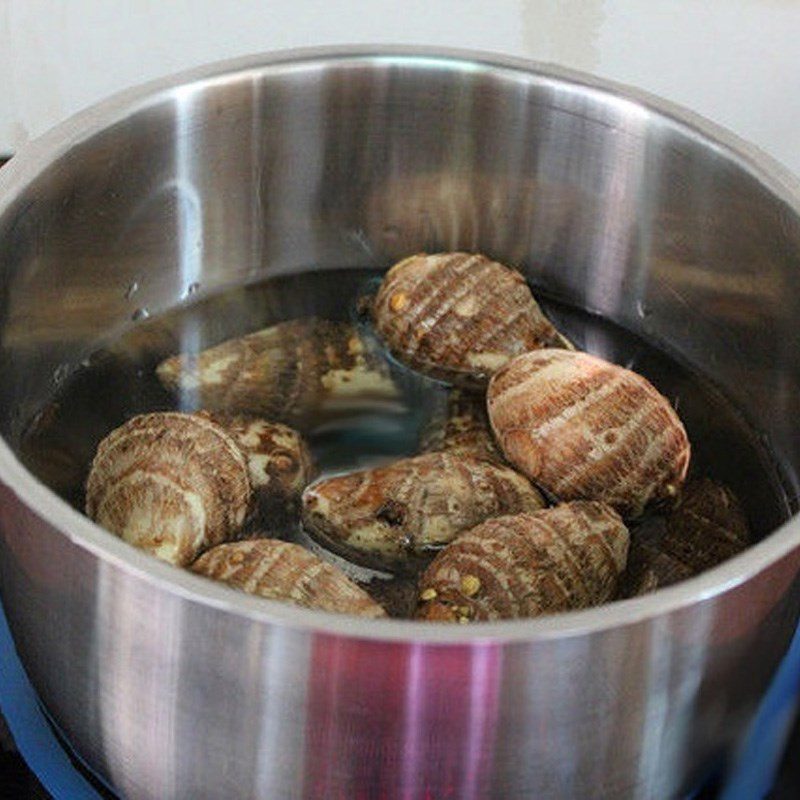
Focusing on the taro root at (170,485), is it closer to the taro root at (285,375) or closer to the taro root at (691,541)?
the taro root at (285,375)

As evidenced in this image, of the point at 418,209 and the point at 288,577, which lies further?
the point at 418,209

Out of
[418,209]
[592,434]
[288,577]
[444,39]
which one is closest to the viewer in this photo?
[288,577]

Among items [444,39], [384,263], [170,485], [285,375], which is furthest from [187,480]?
[444,39]

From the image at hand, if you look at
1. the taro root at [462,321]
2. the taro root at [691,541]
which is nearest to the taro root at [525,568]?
the taro root at [691,541]

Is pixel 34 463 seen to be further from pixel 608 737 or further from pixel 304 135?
pixel 608 737

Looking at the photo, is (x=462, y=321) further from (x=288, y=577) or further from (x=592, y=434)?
(x=288, y=577)

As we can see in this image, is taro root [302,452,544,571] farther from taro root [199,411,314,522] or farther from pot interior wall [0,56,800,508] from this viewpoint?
pot interior wall [0,56,800,508]

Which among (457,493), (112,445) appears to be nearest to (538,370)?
(457,493)
